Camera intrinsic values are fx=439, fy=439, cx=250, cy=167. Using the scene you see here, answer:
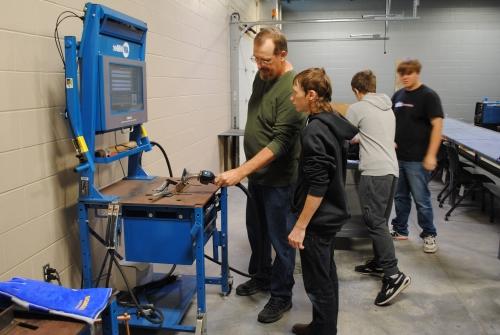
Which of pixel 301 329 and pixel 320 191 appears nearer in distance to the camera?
pixel 320 191

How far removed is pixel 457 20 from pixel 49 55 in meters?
8.39

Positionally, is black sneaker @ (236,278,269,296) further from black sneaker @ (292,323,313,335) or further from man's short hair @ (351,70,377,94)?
man's short hair @ (351,70,377,94)

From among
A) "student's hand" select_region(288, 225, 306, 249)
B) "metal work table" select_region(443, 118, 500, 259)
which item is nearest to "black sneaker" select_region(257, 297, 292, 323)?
"student's hand" select_region(288, 225, 306, 249)

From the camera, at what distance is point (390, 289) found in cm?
281

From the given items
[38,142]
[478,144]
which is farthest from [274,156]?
[478,144]

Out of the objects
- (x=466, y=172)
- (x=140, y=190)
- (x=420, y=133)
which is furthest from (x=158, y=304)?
(x=466, y=172)

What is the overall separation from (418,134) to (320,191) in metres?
1.83

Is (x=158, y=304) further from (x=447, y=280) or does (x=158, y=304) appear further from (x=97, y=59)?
(x=447, y=280)

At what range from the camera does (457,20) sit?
8.45m

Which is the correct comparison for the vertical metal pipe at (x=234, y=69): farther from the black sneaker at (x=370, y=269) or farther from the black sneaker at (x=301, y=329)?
the black sneaker at (x=301, y=329)

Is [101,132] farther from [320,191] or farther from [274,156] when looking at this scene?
[320,191]

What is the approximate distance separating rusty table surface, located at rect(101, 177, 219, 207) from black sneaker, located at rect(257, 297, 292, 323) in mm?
803

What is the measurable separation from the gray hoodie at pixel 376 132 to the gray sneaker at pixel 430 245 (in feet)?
3.65

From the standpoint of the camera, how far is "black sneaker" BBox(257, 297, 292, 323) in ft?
8.45
